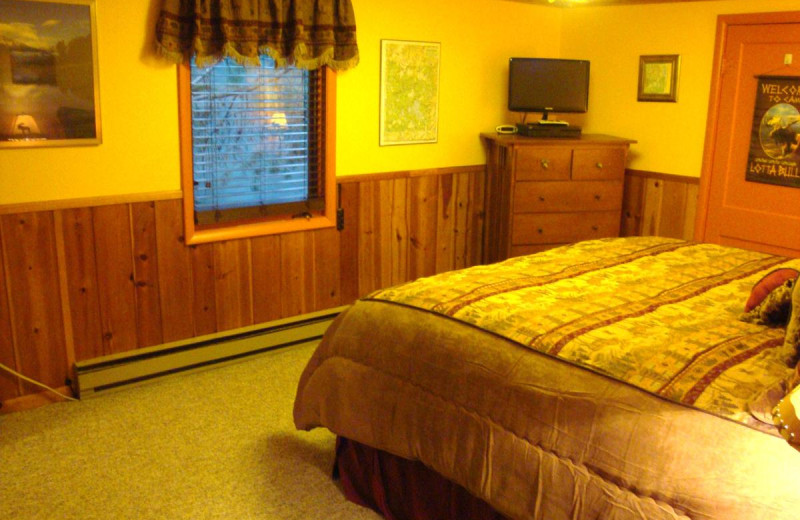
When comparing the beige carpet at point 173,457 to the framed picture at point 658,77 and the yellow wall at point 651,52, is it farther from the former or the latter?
the framed picture at point 658,77

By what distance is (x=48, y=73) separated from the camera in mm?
3244

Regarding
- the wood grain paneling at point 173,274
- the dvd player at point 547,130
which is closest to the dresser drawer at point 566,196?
the dvd player at point 547,130

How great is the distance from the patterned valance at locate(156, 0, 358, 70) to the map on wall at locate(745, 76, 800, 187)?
2.37 metres

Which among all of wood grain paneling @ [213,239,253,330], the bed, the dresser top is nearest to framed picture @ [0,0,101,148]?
wood grain paneling @ [213,239,253,330]

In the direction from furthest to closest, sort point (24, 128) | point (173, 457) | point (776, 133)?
1. point (776, 133)
2. point (24, 128)
3. point (173, 457)


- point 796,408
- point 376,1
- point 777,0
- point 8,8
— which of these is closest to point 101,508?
point 8,8

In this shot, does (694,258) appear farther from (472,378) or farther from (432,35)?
(432,35)

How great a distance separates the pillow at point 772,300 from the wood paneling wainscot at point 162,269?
257 cm

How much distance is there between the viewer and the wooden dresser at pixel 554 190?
4.75m

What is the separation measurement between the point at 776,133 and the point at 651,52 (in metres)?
0.99

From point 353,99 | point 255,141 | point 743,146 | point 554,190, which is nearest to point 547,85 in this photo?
point 554,190

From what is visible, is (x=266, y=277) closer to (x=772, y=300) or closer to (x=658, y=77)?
(x=772, y=300)

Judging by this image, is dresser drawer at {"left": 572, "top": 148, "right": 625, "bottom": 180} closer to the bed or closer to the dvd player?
the dvd player

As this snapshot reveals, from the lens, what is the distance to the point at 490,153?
5082 millimetres
